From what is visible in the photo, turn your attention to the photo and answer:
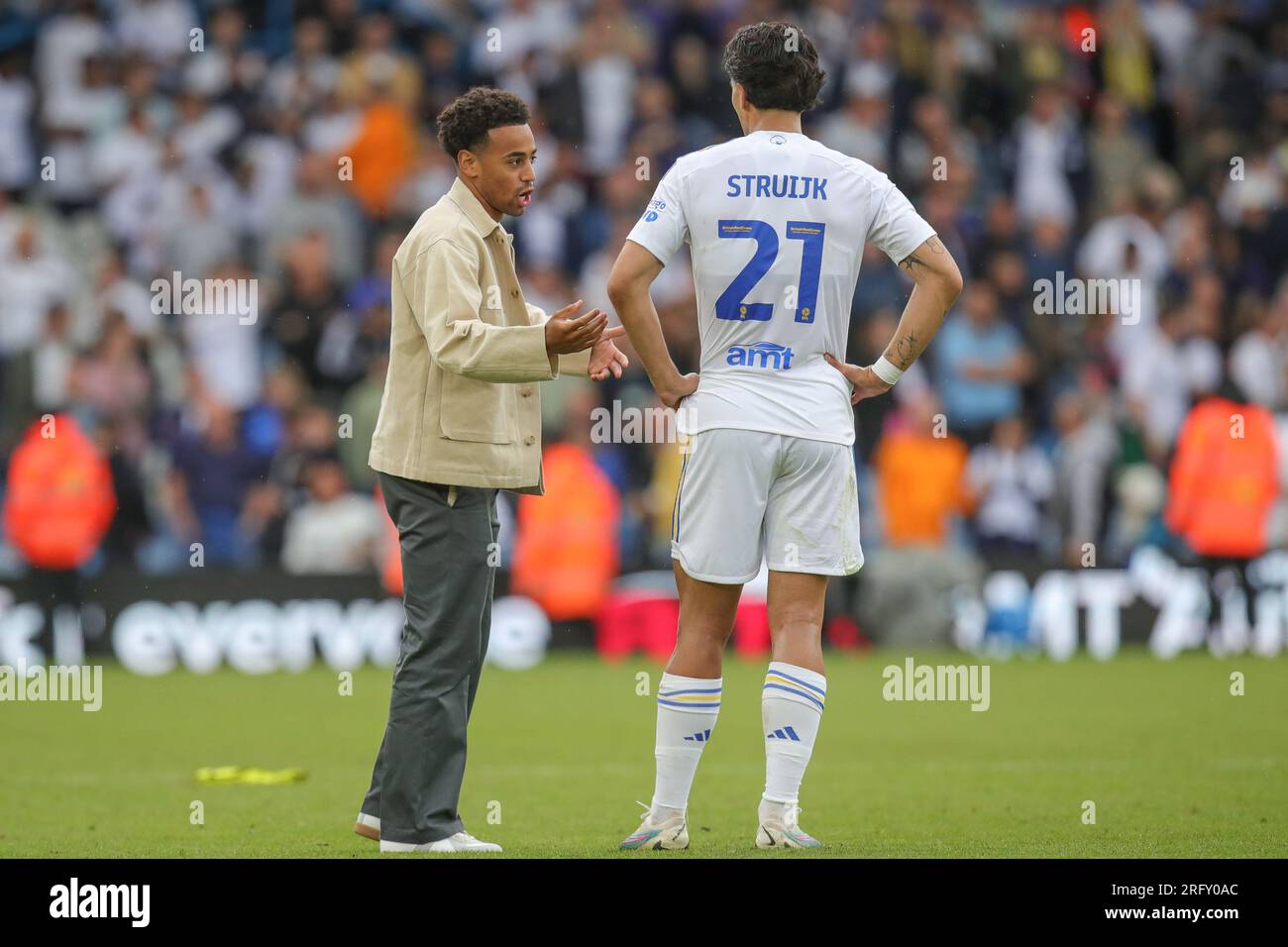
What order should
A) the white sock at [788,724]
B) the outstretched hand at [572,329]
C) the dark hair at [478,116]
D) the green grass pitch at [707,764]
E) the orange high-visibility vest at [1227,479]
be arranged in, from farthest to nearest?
the orange high-visibility vest at [1227,479]
the green grass pitch at [707,764]
the dark hair at [478,116]
the white sock at [788,724]
the outstretched hand at [572,329]

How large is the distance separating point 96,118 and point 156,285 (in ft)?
7.67

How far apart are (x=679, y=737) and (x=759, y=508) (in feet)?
2.66

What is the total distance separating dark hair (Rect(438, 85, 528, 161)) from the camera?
698 centimetres

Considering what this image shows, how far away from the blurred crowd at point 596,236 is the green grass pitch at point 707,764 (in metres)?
2.16

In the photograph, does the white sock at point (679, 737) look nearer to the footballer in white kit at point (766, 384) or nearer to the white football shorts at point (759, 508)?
the footballer in white kit at point (766, 384)

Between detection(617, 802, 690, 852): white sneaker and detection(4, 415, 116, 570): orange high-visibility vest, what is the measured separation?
34.4ft

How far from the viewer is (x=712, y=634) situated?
688cm

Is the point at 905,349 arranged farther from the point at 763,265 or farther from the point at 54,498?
the point at 54,498

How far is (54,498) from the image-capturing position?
16.6 meters

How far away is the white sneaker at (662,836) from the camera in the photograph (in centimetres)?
684

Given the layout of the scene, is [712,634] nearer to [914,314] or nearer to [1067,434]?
[914,314]

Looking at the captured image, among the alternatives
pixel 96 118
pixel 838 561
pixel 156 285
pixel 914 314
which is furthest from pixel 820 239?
pixel 96 118

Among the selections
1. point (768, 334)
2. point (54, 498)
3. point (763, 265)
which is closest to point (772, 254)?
point (763, 265)

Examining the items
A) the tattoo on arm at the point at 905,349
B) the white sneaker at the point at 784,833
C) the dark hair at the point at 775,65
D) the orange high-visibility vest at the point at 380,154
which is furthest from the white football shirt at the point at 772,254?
the orange high-visibility vest at the point at 380,154
